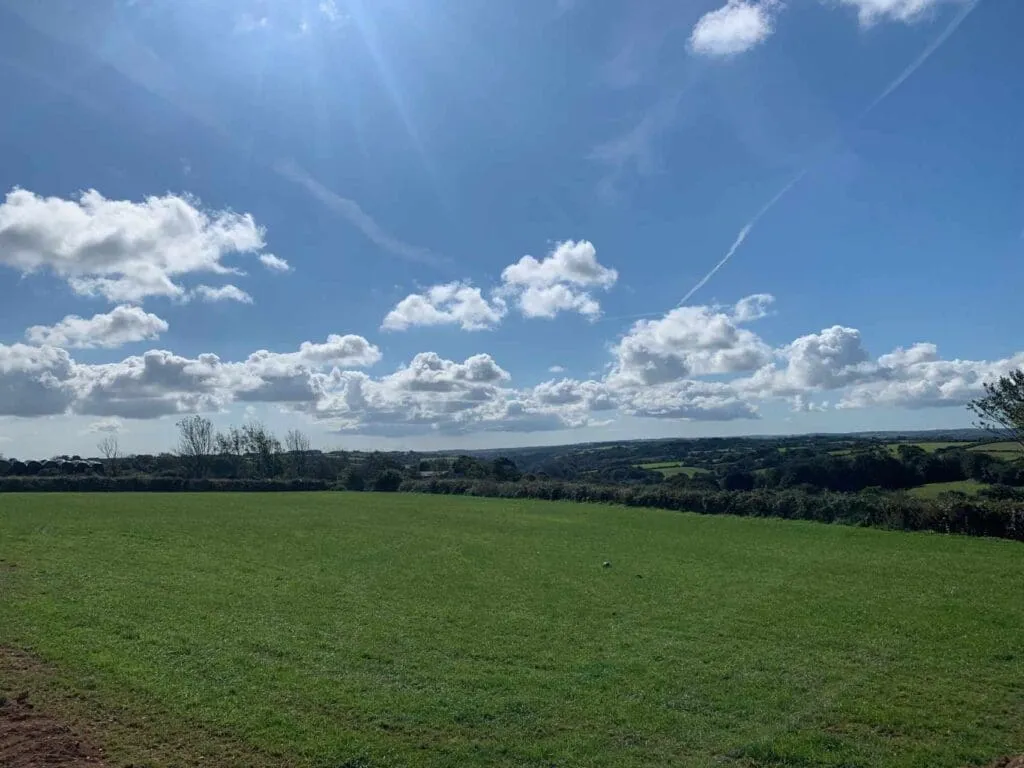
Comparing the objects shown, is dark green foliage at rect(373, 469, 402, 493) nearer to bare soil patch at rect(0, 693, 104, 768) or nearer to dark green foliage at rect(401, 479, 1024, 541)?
dark green foliage at rect(401, 479, 1024, 541)

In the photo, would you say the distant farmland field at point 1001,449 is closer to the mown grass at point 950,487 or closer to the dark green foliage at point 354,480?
the mown grass at point 950,487

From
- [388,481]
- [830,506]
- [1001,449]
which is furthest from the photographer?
[388,481]

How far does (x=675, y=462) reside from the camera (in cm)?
9381

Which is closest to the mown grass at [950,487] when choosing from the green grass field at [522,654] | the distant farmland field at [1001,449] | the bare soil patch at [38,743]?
the distant farmland field at [1001,449]

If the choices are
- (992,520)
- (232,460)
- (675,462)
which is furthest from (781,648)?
(232,460)

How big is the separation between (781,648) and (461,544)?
17.1 metres

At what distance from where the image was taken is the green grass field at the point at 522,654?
26.3 ft

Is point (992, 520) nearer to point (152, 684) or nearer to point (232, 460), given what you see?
point (152, 684)

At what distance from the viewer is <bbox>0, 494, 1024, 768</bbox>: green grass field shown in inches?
316

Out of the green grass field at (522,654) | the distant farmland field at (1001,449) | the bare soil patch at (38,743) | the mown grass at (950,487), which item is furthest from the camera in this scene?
the distant farmland field at (1001,449)

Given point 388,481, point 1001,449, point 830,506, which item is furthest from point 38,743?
point 388,481

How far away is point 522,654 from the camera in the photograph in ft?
38.3

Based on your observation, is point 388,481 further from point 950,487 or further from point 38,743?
point 38,743

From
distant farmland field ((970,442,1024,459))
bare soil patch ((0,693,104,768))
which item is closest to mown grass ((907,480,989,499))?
distant farmland field ((970,442,1024,459))
